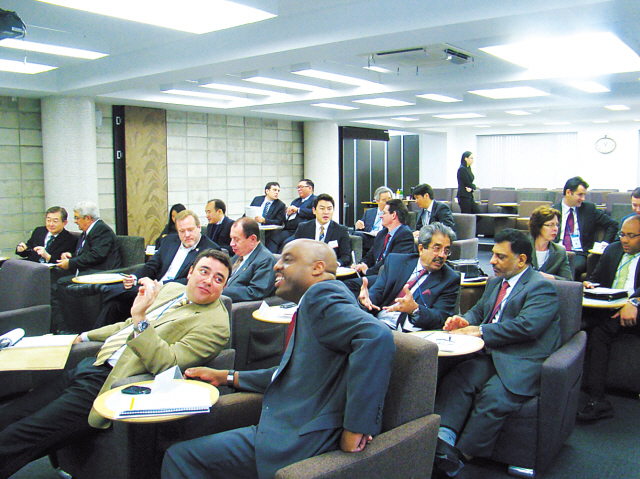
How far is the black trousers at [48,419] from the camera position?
227 centimetres

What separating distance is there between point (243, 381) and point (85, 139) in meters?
7.31

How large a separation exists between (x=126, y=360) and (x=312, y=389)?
1097 mm

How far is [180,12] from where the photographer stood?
4754 millimetres

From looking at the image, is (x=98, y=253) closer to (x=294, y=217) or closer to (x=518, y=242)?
(x=294, y=217)

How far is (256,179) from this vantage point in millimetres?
12578

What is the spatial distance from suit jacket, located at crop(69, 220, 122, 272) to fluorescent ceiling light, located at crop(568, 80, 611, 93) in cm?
710

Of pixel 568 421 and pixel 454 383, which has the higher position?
pixel 454 383

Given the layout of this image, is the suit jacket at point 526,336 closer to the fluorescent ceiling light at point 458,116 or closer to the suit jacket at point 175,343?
the suit jacket at point 175,343

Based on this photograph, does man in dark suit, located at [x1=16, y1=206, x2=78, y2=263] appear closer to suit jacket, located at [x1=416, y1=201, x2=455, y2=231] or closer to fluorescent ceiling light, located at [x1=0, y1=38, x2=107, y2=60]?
fluorescent ceiling light, located at [x1=0, y1=38, x2=107, y2=60]

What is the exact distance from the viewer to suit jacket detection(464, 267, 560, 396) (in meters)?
2.81

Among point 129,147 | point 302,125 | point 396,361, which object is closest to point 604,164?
point 302,125

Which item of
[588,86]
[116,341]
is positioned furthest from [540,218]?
[588,86]

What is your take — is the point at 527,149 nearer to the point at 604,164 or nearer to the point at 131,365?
the point at 604,164

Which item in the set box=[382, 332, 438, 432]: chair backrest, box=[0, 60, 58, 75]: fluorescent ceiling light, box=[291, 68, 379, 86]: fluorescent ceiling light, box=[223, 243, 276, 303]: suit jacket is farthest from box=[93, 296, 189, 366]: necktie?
box=[0, 60, 58, 75]: fluorescent ceiling light
